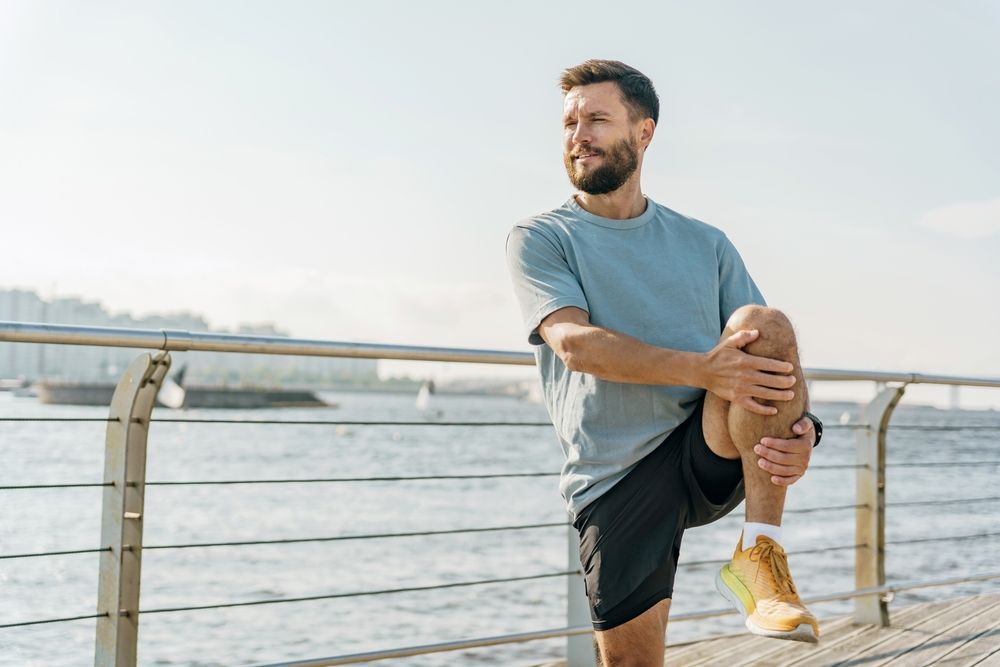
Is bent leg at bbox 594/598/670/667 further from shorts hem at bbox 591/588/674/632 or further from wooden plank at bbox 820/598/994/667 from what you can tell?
wooden plank at bbox 820/598/994/667

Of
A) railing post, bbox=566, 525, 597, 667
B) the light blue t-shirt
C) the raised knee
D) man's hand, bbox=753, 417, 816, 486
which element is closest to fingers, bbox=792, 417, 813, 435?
man's hand, bbox=753, 417, 816, 486

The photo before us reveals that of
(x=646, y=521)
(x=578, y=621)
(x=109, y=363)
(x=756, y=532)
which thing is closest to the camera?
(x=756, y=532)

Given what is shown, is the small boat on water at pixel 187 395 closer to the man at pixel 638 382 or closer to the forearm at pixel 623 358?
the man at pixel 638 382

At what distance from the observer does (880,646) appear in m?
3.43

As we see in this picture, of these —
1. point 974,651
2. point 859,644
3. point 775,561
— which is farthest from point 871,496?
point 775,561

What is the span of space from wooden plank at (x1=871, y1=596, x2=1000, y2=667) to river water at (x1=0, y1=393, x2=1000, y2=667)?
690 mm

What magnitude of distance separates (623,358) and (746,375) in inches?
8.6

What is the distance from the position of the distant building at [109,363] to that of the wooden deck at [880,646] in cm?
3917

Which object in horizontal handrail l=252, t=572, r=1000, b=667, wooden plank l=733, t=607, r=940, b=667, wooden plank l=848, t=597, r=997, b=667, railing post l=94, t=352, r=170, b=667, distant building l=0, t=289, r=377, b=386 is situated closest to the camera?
railing post l=94, t=352, r=170, b=667

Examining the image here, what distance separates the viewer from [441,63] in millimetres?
20156

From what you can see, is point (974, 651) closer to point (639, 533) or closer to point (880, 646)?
point (880, 646)

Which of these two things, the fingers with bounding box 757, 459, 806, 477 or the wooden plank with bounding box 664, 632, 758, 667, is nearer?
the fingers with bounding box 757, 459, 806, 477

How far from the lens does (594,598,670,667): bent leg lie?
196 cm

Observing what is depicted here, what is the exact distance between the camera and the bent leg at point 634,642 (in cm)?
196
